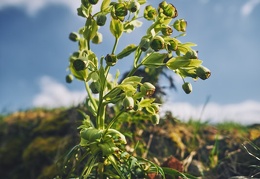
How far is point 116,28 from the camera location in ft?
6.66

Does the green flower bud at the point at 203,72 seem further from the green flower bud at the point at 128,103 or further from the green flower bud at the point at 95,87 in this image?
the green flower bud at the point at 95,87

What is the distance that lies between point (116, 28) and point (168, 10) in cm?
28

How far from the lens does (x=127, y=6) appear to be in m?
1.93

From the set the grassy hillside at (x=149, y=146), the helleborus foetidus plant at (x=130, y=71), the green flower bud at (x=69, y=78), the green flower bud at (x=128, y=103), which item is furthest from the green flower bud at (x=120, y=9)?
the grassy hillside at (x=149, y=146)

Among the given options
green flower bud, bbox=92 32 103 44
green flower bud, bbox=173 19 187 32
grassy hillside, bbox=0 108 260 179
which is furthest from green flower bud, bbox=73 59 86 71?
grassy hillside, bbox=0 108 260 179

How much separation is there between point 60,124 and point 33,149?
39 centimetres

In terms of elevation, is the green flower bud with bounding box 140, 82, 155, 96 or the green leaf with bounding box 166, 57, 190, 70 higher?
the green leaf with bounding box 166, 57, 190, 70

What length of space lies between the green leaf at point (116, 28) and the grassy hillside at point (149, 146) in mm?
815

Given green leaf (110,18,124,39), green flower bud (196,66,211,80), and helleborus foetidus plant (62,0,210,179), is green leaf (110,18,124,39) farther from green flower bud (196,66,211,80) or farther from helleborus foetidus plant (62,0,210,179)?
green flower bud (196,66,211,80)

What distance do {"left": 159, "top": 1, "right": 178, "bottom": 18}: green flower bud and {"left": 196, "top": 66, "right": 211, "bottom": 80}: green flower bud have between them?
288 millimetres

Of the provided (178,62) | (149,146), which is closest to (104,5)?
(178,62)

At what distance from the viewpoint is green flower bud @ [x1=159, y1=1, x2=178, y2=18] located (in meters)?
1.92

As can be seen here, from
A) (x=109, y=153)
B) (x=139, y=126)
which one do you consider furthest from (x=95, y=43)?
(x=139, y=126)

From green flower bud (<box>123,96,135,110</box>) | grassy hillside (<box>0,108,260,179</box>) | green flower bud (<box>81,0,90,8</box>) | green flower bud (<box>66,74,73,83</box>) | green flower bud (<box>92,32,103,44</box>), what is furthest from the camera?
grassy hillside (<box>0,108,260,179</box>)
